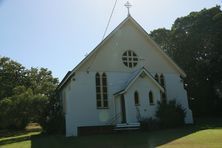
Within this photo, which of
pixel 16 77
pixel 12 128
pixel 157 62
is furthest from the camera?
pixel 16 77

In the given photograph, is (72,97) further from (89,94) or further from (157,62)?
(157,62)

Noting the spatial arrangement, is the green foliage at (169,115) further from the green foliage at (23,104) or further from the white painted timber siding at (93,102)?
the green foliage at (23,104)

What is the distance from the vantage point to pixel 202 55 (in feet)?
134

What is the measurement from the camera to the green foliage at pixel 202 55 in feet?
127

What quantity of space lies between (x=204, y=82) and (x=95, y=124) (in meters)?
21.2

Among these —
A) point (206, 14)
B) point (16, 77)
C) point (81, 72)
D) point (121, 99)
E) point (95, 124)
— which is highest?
point (206, 14)

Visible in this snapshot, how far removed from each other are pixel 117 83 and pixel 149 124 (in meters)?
4.73

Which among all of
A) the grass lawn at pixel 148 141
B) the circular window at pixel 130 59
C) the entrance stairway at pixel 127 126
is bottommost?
the grass lawn at pixel 148 141

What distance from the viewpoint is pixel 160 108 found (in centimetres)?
2411

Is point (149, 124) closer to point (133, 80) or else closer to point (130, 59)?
point (133, 80)

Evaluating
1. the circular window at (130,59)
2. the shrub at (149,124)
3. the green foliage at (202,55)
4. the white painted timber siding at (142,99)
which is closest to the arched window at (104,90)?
the white painted timber siding at (142,99)

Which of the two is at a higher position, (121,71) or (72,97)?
(121,71)

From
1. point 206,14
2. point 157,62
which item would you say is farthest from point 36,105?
point 206,14

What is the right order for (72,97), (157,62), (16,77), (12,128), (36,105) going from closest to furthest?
(72,97) → (157,62) → (36,105) → (12,128) → (16,77)
